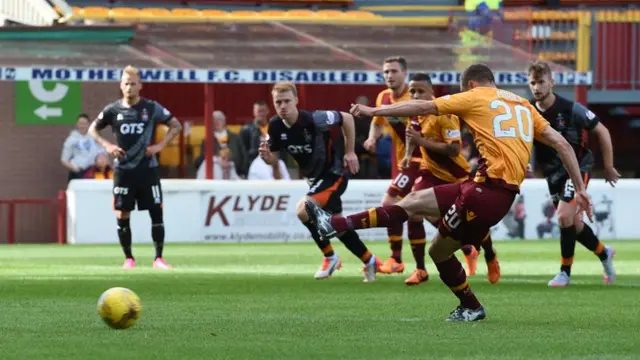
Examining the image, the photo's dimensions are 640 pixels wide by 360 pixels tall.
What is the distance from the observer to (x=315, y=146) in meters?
15.3

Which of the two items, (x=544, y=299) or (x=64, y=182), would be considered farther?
(x=64, y=182)

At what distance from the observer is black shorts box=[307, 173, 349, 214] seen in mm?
15367

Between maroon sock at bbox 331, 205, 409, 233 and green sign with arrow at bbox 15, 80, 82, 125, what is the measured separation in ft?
56.2

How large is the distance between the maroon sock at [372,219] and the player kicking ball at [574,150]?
11.2 feet

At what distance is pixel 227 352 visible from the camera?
8.67 meters

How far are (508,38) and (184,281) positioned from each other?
1719cm

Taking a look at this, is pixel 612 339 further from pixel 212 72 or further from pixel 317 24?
pixel 317 24

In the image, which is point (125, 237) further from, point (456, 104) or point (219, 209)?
point (456, 104)

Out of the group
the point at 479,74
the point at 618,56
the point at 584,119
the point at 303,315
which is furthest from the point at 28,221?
the point at 479,74

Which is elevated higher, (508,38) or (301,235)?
(508,38)

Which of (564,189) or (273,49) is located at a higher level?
(273,49)

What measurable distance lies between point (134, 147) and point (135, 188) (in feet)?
1.52

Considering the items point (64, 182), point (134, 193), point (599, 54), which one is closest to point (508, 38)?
point (599, 54)

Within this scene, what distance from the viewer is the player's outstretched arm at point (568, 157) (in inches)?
431
